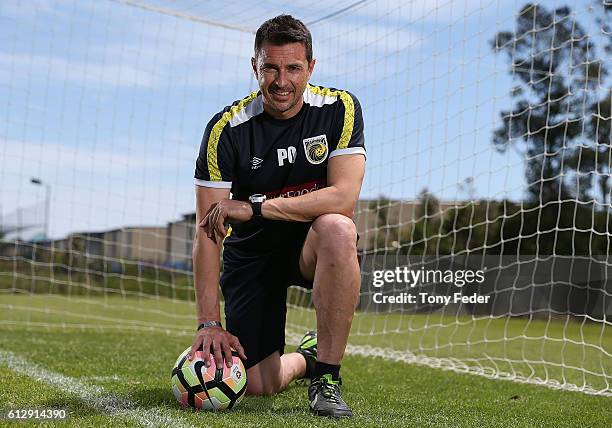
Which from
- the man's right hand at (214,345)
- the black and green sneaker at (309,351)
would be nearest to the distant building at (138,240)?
the black and green sneaker at (309,351)

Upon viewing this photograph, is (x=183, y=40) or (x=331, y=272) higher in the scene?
(x=183, y=40)

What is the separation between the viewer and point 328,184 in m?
3.62

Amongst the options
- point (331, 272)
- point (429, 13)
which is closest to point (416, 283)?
point (429, 13)

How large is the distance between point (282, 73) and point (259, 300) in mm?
1140

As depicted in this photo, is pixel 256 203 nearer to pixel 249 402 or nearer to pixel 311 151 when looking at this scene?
pixel 311 151

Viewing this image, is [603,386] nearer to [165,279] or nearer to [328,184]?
[328,184]

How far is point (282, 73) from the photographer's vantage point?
346 cm

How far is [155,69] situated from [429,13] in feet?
11.9

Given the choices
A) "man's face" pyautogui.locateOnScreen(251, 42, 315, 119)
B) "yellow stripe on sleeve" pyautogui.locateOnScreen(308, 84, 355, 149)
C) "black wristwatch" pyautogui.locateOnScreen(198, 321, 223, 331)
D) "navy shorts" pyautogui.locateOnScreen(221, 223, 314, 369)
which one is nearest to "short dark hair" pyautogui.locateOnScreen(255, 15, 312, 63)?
"man's face" pyautogui.locateOnScreen(251, 42, 315, 119)

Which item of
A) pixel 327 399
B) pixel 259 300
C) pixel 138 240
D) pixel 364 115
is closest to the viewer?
pixel 327 399

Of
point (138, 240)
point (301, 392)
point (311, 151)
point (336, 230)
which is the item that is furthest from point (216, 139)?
point (138, 240)

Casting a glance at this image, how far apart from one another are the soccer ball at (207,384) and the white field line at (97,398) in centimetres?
13

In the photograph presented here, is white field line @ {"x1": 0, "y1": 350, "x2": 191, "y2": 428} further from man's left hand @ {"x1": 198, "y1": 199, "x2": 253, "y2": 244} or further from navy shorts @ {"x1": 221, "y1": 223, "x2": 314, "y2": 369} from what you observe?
man's left hand @ {"x1": 198, "y1": 199, "x2": 253, "y2": 244}

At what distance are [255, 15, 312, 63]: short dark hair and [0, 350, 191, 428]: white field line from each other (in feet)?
5.04
